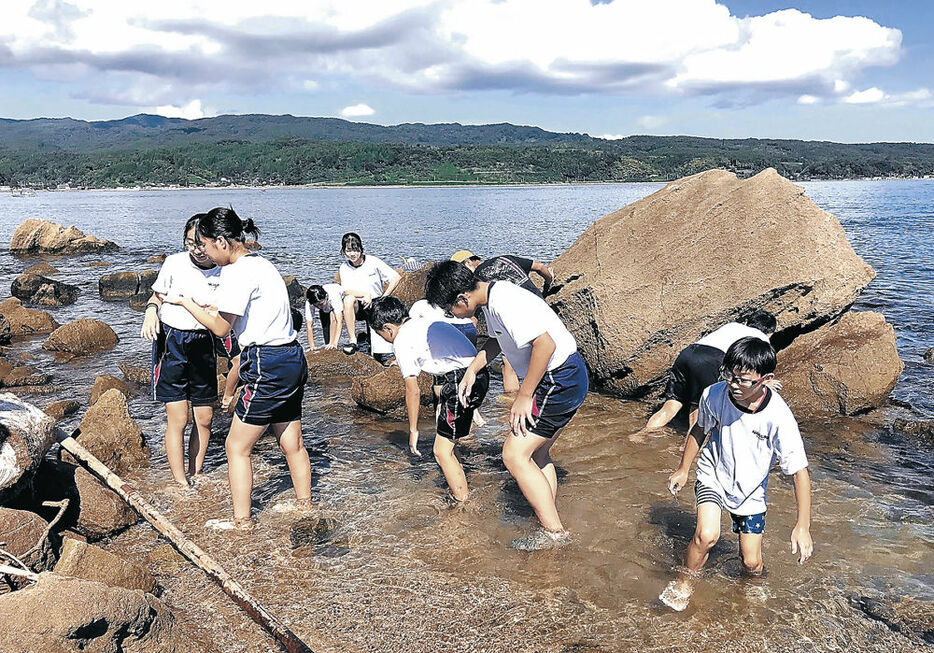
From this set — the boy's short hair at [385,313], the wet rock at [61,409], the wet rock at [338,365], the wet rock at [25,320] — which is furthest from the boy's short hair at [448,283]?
the wet rock at [25,320]

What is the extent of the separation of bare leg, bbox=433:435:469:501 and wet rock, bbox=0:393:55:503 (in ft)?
9.06

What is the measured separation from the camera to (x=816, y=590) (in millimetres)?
4668

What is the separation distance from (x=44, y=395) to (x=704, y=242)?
27.7 ft

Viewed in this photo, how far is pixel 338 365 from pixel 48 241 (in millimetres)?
24852

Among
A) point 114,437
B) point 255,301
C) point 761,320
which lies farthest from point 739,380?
point 114,437

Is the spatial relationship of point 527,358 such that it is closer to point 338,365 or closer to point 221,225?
point 221,225

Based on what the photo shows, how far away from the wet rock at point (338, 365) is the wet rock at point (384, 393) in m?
1.46

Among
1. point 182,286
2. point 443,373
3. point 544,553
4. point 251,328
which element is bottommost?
point 544,553

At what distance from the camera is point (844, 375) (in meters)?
7.98

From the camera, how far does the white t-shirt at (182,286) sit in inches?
227

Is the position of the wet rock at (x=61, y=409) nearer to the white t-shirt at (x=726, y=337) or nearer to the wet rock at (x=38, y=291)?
the white t-shirt at (x=726, y=337)

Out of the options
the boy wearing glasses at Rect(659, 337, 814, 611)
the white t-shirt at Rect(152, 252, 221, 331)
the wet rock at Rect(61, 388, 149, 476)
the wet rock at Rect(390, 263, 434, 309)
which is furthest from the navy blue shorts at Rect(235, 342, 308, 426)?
the wet rock at Rect(390, 263, 434, 309)

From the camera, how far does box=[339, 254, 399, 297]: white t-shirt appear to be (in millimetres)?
10031

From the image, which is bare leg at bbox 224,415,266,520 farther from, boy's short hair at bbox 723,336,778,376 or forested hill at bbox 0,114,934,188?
forested hill at bbox 0,114,934,188
